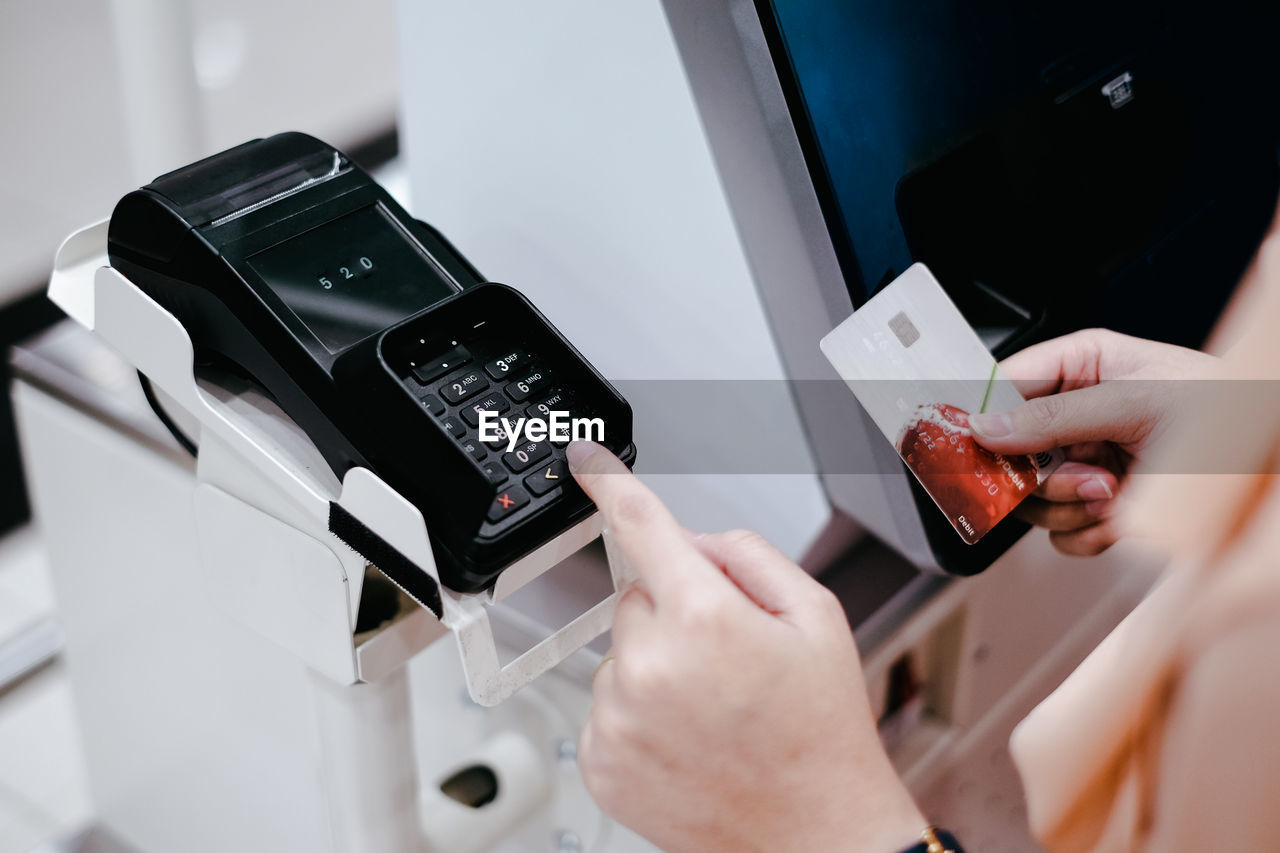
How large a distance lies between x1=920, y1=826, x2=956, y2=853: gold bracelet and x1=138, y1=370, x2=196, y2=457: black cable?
40cm

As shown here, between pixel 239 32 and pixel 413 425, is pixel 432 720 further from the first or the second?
pixel 239 32

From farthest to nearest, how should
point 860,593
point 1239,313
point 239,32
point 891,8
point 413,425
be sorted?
point 239,32 → point 860,593 → point 891,8 → point 413,425 → point 1239,313

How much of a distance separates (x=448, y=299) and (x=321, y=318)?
2.1 inches

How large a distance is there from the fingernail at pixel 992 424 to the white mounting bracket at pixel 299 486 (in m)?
0.23

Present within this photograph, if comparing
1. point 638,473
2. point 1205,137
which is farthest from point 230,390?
point 1205,137

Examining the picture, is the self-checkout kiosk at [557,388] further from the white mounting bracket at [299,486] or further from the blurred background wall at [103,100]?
the blurred background wall at [103,100]

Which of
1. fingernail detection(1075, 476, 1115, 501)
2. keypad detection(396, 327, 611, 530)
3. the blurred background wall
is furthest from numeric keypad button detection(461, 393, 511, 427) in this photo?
the blurred background wall

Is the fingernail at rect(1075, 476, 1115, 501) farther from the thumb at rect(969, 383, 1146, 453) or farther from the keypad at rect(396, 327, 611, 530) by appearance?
the keypad at rect(396, 327, 611, 530)

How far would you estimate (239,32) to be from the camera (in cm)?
221

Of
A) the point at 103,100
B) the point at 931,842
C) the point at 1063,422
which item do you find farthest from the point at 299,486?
the point at 103,100

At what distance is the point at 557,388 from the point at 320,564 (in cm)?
14

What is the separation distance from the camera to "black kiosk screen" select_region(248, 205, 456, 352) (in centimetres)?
50

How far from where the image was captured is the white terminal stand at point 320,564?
48cm

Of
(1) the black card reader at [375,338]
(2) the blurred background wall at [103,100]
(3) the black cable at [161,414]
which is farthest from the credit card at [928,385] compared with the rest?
(2) the blurred background wall at [103,100]
